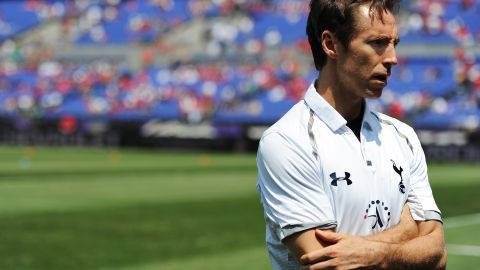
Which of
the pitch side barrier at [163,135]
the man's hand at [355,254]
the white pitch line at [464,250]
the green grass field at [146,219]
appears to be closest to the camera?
the man's hand at [355,254]

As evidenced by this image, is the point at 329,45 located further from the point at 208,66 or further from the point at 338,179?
the point at 208,66

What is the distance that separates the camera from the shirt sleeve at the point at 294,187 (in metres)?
3.32

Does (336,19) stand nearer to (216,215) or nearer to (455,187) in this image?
(216,215)

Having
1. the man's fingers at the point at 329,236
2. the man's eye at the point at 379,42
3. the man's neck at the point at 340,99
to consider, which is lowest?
the man's fingers at the point at 329,236

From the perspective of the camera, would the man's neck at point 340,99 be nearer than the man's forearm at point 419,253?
No

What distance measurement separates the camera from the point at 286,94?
1772 inches

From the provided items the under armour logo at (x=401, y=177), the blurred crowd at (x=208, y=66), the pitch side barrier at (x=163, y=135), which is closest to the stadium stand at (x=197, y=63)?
the blurred crowd at (x=208, y=66)

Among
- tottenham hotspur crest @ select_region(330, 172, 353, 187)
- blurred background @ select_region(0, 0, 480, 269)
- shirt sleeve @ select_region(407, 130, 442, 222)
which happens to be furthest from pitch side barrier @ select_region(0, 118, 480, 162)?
tottenham hotspur crest @ select_region(330, 172, 353, 187)

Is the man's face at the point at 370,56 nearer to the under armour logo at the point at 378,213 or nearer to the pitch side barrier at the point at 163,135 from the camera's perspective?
the under armour logo at the point at 378,213

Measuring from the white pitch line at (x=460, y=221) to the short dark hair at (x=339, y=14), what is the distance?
460 inches

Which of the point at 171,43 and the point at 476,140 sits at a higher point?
the point at 171,43

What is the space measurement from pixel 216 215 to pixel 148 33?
129ft

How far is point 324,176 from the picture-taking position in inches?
132

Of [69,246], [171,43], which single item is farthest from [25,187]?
[171,43]
